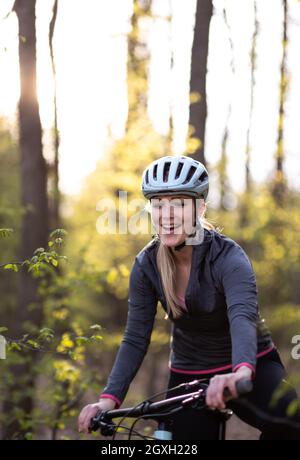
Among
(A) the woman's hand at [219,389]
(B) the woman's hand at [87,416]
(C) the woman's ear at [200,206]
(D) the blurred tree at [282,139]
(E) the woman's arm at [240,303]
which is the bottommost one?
(B) the woman's hand at [87,416]

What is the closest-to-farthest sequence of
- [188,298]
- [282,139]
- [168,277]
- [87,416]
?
[87,416] < [188,298] < [168,277] < [282,139]

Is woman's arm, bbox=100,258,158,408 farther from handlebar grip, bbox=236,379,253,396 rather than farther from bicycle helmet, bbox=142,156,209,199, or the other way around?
handlebar grip, bbox=236,379,253,396

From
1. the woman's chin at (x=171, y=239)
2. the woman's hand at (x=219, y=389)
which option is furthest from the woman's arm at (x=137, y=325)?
the woman's hand at (x=219, y=389)

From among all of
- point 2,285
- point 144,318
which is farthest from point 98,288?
point 2,285

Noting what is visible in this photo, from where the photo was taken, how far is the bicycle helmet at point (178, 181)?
410cm

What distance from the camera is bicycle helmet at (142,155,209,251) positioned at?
410 centimetres

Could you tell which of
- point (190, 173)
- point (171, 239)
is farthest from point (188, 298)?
point (190, 173)

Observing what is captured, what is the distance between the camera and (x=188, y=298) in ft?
13.0

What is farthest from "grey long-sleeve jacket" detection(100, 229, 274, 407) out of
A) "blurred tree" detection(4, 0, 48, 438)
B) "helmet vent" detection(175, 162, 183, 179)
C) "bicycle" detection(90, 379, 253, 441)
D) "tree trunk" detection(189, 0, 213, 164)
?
"tree trunk" detection(189, 0, 213, 164)

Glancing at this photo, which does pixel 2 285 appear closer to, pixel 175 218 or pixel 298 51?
pixel 298 51

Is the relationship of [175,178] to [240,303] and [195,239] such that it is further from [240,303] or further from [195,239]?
[240,303]

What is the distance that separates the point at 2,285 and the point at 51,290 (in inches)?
315

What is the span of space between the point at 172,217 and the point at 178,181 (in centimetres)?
22

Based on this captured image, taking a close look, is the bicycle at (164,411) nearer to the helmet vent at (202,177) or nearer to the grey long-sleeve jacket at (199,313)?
the grey long-sleeve jacket at (199,313)
